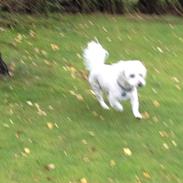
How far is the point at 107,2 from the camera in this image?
18.3m

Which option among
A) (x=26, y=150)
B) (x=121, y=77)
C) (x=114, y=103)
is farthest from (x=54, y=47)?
(x=26, y=150)

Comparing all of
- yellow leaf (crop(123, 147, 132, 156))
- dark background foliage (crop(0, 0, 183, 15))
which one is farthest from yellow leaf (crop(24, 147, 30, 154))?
dark background foliage (crop(0, 0, 183, 15))

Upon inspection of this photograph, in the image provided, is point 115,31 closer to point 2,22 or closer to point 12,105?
point 2,22

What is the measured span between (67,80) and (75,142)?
2957mm

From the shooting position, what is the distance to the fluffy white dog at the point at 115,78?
9078 mm

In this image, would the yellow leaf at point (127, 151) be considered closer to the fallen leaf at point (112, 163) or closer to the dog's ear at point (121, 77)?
the fallen leaf at point (112, 163)

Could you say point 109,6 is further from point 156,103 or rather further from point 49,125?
point 49,125

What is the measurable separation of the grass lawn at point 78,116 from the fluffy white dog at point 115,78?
0.29 m

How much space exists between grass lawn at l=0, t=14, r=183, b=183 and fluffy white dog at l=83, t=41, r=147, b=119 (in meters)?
0.29

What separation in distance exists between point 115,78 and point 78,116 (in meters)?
0.86

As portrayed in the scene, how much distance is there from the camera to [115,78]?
9555mm

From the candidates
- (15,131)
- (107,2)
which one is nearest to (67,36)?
(107,2)

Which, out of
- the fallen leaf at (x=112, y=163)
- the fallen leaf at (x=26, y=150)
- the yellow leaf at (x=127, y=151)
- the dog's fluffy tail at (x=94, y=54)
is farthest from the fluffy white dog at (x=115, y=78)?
the fallen leaf at (x=26, y=150)

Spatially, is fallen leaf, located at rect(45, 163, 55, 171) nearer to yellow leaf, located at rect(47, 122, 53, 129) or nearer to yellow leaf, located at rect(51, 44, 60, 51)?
yellow leaf, located at rect(47, 122, 53, 129)
